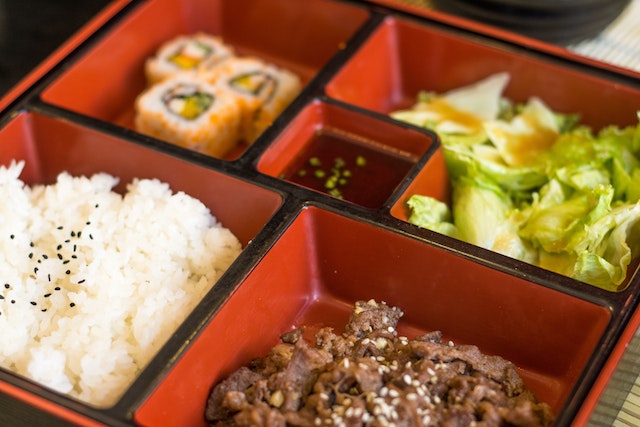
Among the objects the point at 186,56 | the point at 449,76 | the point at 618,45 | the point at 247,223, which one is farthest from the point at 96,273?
the point at 618,45

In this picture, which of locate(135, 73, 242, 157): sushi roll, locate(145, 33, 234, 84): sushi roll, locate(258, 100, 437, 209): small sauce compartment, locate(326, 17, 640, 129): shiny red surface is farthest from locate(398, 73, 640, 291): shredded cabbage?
locate(145, 33, 234, 84): sushi roll

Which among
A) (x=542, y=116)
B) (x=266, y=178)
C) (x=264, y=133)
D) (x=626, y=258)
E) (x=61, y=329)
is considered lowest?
(x=61, y=329)

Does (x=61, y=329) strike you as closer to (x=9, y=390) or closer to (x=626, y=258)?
(x=9, y=390)

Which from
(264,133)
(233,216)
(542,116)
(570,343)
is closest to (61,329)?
(233,216)

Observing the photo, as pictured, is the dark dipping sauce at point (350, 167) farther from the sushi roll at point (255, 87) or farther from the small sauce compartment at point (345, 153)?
the sushi roll at point (255, 87)

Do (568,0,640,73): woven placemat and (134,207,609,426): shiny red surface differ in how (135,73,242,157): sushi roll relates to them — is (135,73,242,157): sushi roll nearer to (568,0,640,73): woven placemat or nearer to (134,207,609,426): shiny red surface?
(134,207,609,426): shiny red surface

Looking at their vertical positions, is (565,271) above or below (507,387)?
above
